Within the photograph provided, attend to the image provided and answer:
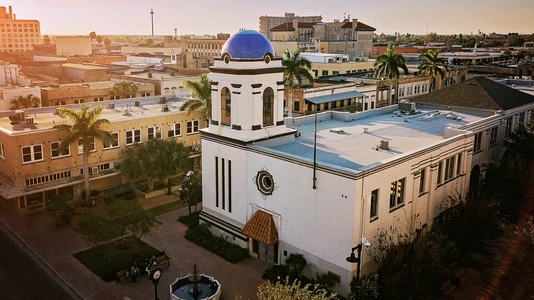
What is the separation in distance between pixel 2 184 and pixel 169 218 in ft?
46.0

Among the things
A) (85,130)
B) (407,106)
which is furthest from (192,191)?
(407,106)

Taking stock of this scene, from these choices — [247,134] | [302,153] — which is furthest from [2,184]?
[302,153]

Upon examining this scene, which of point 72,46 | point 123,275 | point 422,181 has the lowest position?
point 123,275

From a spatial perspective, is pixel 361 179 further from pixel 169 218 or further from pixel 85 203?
pixel 85 203

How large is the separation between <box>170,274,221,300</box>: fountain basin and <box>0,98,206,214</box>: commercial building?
17.8 meters

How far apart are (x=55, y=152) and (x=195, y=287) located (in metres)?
20.9

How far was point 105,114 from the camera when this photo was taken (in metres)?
47.5

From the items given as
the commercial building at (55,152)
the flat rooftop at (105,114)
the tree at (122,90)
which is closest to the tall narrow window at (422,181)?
the commercial building at (55,152)

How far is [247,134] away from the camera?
3234 cm

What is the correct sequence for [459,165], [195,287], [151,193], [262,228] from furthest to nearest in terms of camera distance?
[151,193] < [459,165] < [262,228] < [195,287]

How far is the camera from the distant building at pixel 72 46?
422ft

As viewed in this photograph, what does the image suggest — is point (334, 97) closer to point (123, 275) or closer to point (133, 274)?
point (133, 274)

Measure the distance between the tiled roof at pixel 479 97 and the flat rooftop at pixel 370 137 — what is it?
5.56 ft

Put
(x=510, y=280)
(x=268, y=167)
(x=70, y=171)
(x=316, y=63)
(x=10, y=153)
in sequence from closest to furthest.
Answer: (x=510, y=280) → (x=268, y=167) → (x=10, y=153) → (x=70, y=171) → (x=316, y=63)
